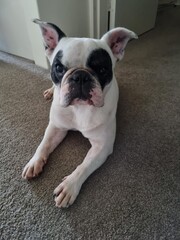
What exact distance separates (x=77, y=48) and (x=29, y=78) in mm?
983

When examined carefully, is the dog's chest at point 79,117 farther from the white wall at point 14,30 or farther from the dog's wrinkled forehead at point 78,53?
the white wall at point 14,30

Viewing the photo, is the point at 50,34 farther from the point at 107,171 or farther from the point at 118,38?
the point at 107,171

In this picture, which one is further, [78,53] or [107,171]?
[107,171]

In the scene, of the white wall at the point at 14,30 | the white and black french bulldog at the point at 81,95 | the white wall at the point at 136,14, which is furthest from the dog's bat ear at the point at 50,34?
the white wall at the point at 136,14

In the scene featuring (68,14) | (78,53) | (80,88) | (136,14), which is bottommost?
(136,14)

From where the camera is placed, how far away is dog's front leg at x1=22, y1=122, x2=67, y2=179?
953mm

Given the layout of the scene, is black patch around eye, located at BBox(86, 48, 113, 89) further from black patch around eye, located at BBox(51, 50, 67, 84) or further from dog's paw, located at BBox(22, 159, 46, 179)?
dog's paw, located at BBox(22, 159, 46, 179)

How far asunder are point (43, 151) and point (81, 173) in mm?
231

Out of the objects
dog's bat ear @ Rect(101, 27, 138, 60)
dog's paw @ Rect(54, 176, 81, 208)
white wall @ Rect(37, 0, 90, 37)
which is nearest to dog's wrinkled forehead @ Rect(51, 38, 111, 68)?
dog's bat ear @ Rect(101, 27, 138, 60)

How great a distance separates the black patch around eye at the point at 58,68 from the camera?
0.85 meters

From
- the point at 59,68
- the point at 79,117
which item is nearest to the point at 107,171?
the point at 79,117

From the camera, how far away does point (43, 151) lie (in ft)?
→ 3.35

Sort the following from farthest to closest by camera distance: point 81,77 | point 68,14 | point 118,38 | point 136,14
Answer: point 136,14 → point 68,14 → point 118,38 → point 81,77

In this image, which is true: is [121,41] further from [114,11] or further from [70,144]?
[114,11]
